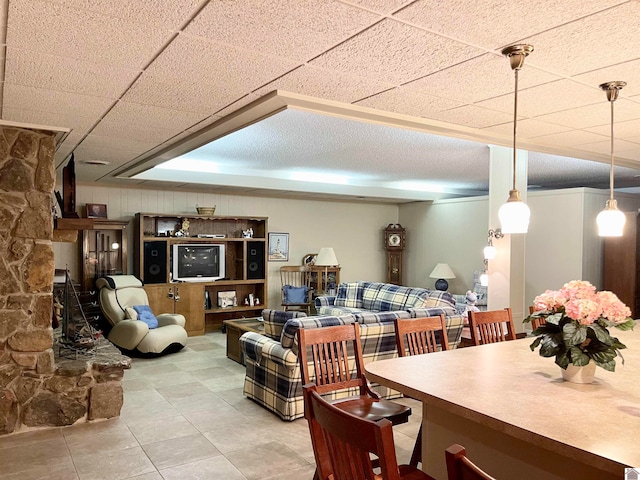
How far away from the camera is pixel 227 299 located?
816cm

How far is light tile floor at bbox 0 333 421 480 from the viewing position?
123 inches

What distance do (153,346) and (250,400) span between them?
2.08m

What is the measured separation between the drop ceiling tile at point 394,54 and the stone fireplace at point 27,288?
2.46m

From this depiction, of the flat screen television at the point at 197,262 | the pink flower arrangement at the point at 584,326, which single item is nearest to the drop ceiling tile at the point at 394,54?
the pink flower arrangement at the point at 584,326

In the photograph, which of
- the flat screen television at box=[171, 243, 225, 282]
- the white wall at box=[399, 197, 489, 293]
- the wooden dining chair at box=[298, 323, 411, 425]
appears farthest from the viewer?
the white wall at box=[399, 197, 489, 293]

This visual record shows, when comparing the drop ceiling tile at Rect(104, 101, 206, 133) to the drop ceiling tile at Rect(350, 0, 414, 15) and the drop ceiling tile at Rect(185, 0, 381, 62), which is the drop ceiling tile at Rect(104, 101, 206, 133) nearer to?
the drop ceiling tile at Rect(185, 0, 381, 62)

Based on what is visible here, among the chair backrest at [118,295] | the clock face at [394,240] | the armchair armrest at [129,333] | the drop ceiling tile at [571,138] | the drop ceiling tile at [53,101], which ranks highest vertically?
the drop ceiling tile at [53,101]

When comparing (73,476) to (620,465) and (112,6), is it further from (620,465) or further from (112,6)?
(620,465)

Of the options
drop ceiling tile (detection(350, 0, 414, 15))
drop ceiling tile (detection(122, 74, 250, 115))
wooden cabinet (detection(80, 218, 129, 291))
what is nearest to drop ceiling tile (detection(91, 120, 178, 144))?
drop ceiling tile (detection(122, 74, 250, 115))

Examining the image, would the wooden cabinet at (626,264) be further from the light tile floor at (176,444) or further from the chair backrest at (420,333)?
the chair backrest at (420,333)

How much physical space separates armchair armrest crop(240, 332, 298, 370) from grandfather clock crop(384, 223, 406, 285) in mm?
5679

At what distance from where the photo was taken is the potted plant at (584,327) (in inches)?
81.3

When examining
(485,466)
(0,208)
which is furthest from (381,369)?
(0,208)

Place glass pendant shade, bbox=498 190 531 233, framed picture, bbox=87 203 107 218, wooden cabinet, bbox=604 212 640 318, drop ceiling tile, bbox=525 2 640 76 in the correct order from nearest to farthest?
drop ceiling tile, bbox=525 2 640 76
glass pendant shade, bbox=498 190 531 233
wooden cabinet, bbox=604 212 640 318
framed picture, bbox=87 203 107 218
